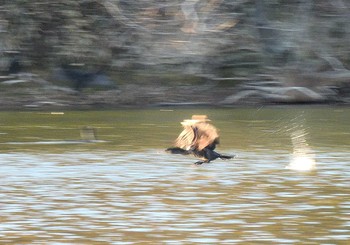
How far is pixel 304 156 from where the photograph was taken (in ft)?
72.3

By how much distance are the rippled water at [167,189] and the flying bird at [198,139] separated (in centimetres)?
34

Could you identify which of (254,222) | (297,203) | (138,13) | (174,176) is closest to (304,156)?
(174,176)

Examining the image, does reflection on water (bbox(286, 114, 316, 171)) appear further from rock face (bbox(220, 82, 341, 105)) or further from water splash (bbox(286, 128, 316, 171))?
rock face (bbox(220, 82, 341, 105))

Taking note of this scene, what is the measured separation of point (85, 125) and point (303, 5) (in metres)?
16.2

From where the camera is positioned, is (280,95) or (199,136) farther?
(280,95)

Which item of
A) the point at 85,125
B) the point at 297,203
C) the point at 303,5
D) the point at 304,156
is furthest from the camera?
the point at 303,5

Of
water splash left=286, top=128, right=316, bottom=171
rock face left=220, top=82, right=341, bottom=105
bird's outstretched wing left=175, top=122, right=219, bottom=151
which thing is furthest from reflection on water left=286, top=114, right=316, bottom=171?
rock face left=220, top=82, right=341, bottom=105

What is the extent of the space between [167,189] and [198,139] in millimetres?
2084

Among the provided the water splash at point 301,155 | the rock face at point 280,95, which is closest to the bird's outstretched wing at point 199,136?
the water splash at point 301,155

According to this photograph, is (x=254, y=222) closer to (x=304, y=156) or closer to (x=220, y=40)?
(x=304, y=156)

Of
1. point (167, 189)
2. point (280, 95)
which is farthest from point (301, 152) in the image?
point (280, 95)

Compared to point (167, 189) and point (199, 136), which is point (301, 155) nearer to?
point (199, 136)

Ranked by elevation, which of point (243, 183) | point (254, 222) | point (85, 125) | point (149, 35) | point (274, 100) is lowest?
point (254, 222)

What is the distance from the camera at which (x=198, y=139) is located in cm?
1862
